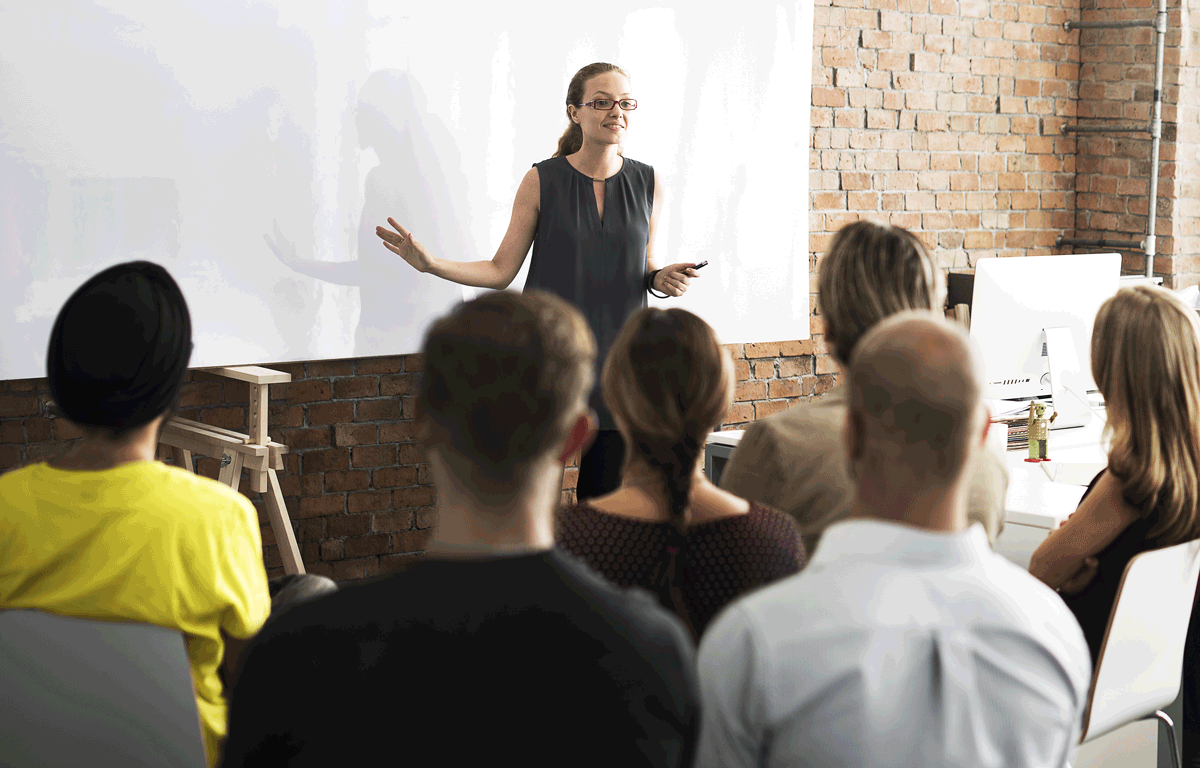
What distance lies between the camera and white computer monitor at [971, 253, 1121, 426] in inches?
111

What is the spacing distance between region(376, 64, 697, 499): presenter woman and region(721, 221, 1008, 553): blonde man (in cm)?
107

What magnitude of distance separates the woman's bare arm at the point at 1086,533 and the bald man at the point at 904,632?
99 centimetres

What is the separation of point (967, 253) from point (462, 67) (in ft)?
8.22

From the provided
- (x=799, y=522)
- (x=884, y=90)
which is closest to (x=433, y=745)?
(x=799, y=522)

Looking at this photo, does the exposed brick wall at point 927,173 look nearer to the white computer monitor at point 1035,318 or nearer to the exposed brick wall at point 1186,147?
the exposed brick wall at point 1186,147

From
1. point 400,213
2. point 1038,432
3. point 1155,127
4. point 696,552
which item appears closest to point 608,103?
point 400,213

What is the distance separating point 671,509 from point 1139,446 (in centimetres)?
84

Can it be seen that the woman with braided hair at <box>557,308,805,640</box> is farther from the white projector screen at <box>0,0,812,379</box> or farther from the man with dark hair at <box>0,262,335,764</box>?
the white projector screen at <box>0,0,812,379</box>

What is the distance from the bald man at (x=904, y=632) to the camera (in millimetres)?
922

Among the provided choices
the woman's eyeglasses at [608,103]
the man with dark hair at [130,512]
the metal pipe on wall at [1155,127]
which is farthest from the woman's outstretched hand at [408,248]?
the metal pipe on wall at [1155,127]

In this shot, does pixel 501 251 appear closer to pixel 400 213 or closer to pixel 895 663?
pixel 400 213

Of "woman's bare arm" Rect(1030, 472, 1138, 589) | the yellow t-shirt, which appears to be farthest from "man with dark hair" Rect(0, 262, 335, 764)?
"woman's bare arm" Rect(1030, 472, 1138, 589)

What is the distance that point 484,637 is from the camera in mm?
838

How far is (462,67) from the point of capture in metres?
3.38
